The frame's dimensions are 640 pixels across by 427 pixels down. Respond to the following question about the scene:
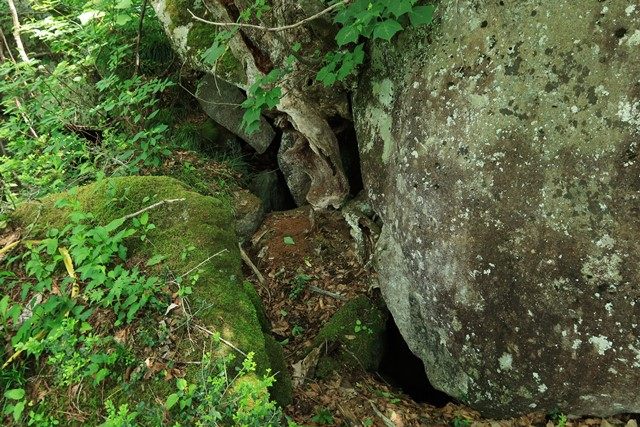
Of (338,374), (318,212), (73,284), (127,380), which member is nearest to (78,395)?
(127,380)

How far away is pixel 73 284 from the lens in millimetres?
3299

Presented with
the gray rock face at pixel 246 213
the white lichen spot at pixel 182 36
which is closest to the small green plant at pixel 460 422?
the gray rock face at pixel 246 213

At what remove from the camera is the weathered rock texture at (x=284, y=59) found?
4.96 m

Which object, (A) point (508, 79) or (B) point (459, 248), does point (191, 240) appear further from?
(A) point (508, 79)

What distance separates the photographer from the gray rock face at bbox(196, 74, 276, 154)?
730 centimetres

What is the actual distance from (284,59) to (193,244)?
8.75 feet

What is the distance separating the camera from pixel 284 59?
5.27 metres

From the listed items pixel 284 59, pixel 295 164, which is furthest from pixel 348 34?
pixel 295 164

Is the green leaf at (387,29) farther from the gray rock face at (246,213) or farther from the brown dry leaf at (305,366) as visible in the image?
the gray rock face at (246,213)

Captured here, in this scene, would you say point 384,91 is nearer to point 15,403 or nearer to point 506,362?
point 506,362

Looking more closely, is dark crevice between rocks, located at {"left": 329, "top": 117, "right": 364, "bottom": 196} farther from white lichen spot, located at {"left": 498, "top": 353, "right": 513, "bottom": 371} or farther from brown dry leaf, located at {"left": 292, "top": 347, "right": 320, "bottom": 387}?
white lichen spot, located at {"left": 498, "top": 353, "right": 513, "bottom": 371}

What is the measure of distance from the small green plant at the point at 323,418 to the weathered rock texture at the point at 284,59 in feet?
9.85

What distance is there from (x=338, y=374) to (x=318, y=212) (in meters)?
2.64

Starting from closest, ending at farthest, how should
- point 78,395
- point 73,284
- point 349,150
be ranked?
point 78,395 → point 73,284 → point 349,150
